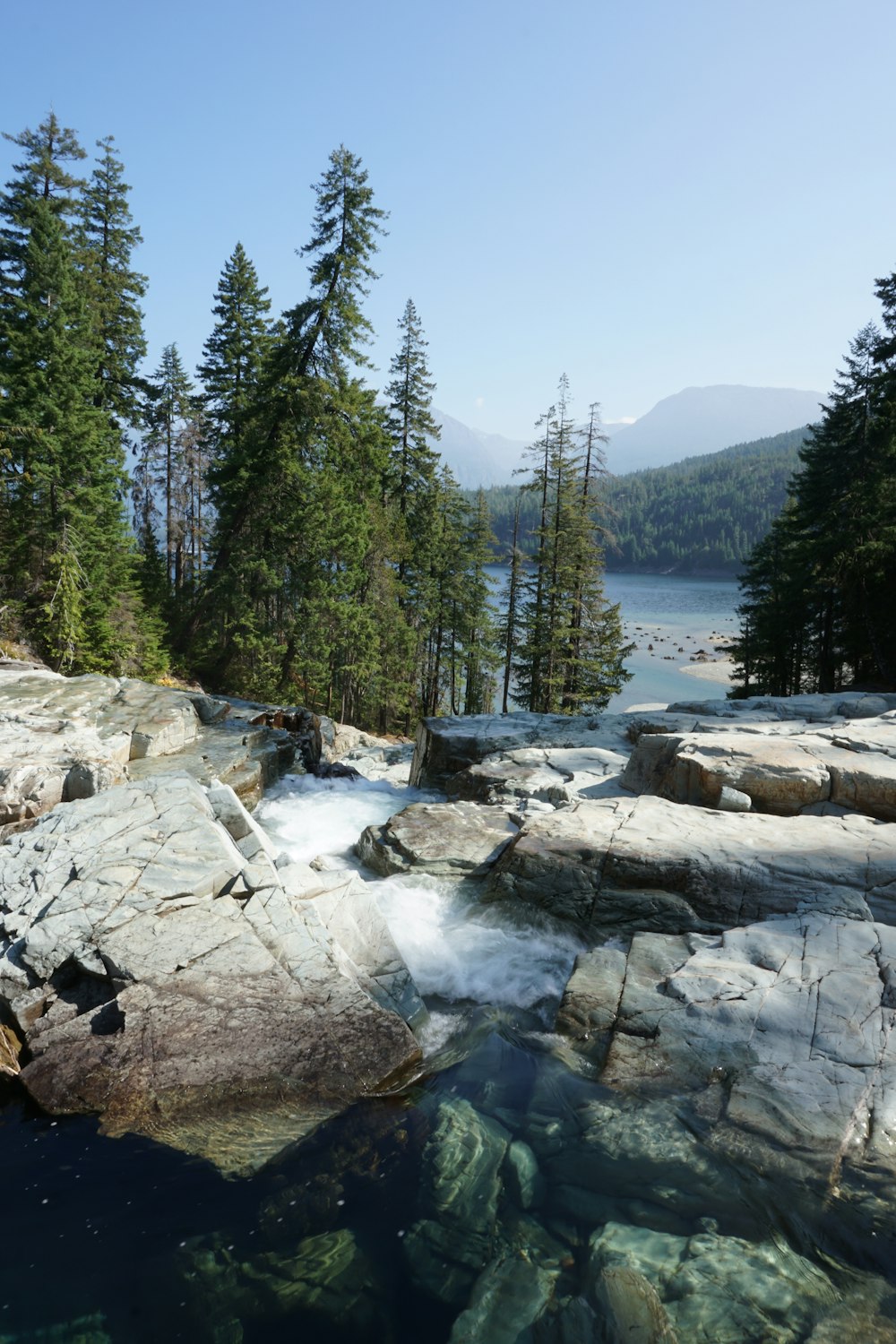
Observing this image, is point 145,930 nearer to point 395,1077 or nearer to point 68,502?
point 395,1077

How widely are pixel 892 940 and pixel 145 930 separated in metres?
7.74

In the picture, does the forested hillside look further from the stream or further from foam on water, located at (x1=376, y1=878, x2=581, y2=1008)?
the stream

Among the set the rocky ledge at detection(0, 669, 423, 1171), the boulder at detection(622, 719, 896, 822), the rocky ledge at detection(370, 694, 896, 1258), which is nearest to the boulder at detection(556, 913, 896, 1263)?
the rocky ledge at detection(370, 694, 896, 1258)

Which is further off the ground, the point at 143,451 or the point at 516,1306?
the point at 143,451

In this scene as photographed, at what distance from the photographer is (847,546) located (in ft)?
74.9

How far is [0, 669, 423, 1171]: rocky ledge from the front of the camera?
5758mm

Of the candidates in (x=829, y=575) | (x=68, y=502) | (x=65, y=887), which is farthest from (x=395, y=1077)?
(x=829, y=575)

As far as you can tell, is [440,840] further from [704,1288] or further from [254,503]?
[254,503]

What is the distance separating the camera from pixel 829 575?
2377 centimetres

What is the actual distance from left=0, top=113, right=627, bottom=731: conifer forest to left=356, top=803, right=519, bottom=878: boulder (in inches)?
587

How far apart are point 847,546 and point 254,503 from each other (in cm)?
2110

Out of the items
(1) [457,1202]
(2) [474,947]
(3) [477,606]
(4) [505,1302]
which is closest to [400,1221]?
(1) [457,1202]

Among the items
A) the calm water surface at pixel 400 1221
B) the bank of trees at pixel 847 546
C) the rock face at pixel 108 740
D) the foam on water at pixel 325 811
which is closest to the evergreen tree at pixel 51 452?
the rock face at pixel 108 740

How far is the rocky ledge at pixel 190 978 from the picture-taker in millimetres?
5758
